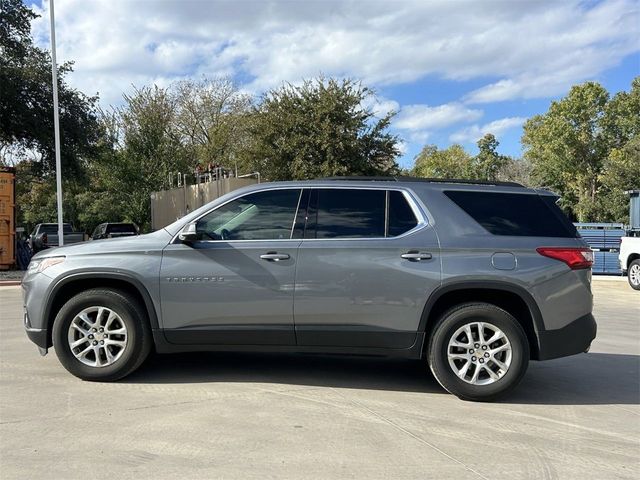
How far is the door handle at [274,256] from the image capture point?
16.8ft

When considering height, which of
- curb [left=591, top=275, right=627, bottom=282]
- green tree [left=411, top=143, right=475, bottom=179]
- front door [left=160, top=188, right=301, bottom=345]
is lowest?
curb [left=591, top=275, right=627, bottom=282]

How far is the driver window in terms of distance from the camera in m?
5.27

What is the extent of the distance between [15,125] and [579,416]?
20.4 meters

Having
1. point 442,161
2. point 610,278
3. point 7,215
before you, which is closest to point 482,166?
point 442,161

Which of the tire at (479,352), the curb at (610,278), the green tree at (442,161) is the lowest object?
the curb at (610,278)

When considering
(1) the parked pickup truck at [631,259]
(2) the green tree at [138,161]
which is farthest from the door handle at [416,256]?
(2) the green tree at [138,161]

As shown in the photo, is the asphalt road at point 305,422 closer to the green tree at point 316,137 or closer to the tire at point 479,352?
the tire at point 479,352

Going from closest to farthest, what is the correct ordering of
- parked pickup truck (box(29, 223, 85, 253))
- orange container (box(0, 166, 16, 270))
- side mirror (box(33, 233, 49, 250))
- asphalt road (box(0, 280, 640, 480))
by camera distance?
asphalt road (box(0, 280, 640, 480))
orange container (box(0, 166, 16, 270))
side mirror (box(33, 233, 49, 250))
parked pickup truck (box(29, 223, 85, 253))

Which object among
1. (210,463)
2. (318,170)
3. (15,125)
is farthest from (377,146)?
(210,463)

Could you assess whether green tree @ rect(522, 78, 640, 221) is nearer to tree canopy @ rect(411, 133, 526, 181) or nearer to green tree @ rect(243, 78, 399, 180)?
tree canopy @ rect(411, 133, 526, 181)

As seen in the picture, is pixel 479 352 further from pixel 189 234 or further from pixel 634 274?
pixel 634 274

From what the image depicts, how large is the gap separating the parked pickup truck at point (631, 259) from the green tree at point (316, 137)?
1189cm

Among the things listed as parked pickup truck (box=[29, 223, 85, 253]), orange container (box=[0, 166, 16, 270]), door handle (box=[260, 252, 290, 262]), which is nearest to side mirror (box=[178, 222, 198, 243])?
door handle (box=[260, 252, 290, 262])

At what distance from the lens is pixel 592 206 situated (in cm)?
3725
